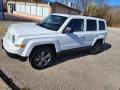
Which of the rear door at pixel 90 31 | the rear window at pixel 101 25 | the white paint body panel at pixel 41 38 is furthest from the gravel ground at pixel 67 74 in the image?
the rear window at pixel 101 25

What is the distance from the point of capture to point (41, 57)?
751 cm

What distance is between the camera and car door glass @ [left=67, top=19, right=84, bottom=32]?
27.7 feet

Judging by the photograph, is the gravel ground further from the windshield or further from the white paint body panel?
the windshield

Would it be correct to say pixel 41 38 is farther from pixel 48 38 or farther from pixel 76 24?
pixel 76 24

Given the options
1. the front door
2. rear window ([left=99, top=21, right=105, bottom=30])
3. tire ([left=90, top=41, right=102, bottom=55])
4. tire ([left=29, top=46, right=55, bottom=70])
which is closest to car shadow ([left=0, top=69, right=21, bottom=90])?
tire ([left=29, top=46, right=55, bottom=70])

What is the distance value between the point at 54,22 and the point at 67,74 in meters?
2.21

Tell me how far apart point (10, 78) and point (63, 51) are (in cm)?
245

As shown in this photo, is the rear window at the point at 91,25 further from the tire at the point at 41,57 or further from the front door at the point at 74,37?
the tire at the point at 41,57

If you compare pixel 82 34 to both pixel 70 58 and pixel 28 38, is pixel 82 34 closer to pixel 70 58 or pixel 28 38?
pixel 70 58

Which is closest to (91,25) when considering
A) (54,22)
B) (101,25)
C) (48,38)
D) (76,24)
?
(101,25)

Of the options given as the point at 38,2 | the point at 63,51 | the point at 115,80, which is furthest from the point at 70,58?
the point at 38,2

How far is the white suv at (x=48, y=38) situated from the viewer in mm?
6919

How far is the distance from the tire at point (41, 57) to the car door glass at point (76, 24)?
143 centimetres

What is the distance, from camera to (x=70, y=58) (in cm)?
926
